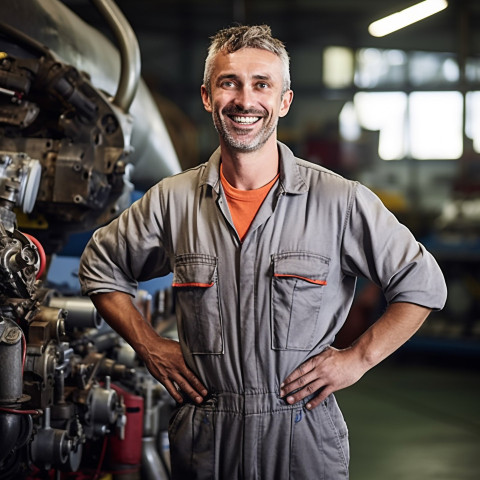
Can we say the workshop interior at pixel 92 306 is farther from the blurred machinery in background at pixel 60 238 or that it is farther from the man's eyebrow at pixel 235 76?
the man's eyebrow at pixel 235 76

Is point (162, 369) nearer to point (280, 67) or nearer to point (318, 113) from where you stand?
point (280, 67)

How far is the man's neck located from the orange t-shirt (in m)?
0.01

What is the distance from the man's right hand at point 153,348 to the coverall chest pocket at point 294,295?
0.21 m

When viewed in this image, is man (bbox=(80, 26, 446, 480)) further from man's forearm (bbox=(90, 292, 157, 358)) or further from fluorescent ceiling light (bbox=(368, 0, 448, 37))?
fluorescent ceiling light (bbox=(368, 0, 448, 37))

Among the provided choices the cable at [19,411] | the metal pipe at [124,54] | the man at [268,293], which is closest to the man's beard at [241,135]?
the man at [268,293]

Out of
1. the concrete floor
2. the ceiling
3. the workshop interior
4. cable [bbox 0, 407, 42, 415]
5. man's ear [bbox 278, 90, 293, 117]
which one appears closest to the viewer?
man's ear [bbox 278, 90, 293, 117]

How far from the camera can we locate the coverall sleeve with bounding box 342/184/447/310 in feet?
5.45

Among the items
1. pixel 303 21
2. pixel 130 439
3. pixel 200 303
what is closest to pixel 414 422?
pixel 130 439

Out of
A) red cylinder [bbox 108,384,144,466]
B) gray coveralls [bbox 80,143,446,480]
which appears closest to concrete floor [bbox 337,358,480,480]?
red cylinder [bbox 108,384,144,466]

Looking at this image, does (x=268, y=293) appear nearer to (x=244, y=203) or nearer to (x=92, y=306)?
(x=244, y=203)

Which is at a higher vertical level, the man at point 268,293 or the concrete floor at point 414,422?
the man at point 268,293

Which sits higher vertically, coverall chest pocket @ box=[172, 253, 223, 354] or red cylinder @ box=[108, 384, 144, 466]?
coverall chest pocket @ box=[172, 253, 223, 354]

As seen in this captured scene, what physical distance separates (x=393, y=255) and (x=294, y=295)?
0.23 meters

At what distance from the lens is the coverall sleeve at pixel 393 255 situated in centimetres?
166
